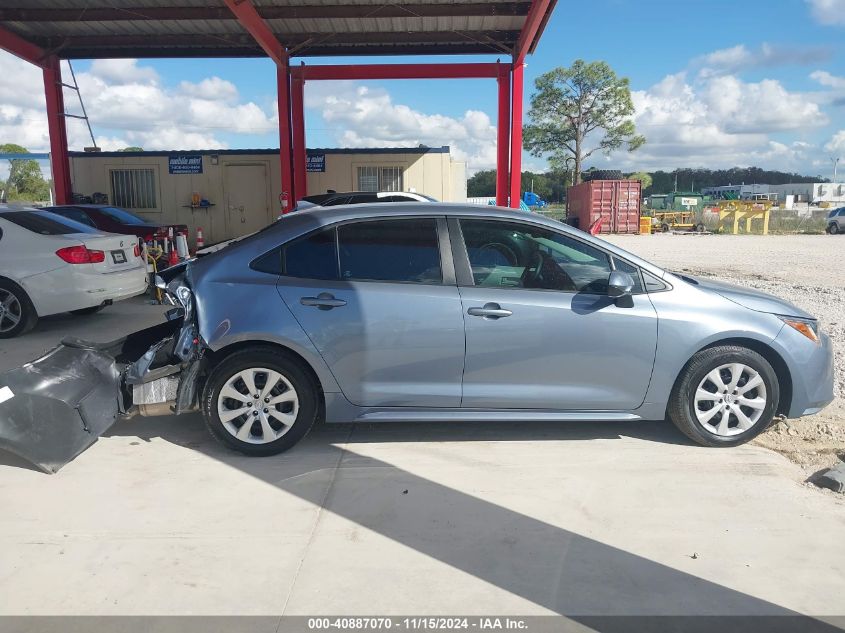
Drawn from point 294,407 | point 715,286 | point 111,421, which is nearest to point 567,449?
point 715,286

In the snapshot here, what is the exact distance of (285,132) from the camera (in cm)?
1608

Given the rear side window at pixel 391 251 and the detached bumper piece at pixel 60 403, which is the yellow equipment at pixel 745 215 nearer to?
the rear side window at pixel 391 251

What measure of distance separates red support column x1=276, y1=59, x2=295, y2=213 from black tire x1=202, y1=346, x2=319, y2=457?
38.9ft

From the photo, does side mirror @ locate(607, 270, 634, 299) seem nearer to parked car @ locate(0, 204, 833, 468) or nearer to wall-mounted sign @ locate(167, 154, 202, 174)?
parked car @ locate(0, 204, 833, 468)

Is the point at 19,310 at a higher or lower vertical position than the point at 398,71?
lower

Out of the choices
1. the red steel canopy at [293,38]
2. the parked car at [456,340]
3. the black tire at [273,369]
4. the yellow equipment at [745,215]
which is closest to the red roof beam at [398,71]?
the red steel canopy at [293,38]

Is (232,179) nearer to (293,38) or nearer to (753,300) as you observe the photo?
(293,38)

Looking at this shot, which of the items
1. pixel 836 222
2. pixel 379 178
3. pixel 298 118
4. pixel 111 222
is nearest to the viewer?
pixel 111 222

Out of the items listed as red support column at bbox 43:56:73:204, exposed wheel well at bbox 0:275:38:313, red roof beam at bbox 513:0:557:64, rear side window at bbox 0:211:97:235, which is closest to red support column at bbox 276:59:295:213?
red roof beam at bbox 513:0:557:64

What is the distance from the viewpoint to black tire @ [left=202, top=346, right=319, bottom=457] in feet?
14.3

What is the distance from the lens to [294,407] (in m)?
4.41

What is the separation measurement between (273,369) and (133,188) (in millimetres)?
16190

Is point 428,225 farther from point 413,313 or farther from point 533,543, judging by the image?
point 533,543

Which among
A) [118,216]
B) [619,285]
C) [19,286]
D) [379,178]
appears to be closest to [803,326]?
[619,285]
